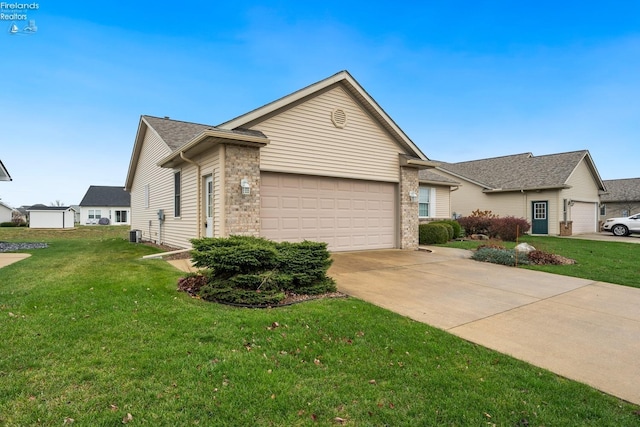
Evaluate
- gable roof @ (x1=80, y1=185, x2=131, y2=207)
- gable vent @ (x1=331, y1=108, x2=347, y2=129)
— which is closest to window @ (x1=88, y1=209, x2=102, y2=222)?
gable roof @ (x1=80, y1=185, x2=131, y2=207)

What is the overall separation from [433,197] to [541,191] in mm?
8223

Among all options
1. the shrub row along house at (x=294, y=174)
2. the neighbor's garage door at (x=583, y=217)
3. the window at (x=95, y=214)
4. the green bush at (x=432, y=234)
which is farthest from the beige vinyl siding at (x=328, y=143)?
the window at (x=95, y=214)

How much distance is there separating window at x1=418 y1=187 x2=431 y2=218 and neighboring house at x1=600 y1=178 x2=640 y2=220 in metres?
22.9

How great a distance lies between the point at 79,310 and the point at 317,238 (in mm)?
7027

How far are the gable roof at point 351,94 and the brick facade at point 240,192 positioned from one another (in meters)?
0.85

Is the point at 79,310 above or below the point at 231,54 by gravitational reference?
below

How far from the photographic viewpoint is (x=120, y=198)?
43.6m

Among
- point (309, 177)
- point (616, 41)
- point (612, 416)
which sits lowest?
point (612, 416)

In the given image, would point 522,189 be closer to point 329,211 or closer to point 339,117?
point 339,117

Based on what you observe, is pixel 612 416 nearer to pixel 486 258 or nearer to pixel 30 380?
pixel 30 380

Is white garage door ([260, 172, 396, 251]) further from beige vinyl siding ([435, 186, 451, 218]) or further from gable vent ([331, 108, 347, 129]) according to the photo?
beige vinyl siding ([435, 186, 451, 218])

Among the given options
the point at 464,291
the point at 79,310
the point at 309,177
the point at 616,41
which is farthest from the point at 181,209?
the point at 616,41

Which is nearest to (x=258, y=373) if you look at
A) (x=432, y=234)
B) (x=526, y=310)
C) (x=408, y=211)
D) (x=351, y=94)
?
(x=526, y=310)

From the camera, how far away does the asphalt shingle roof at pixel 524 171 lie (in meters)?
21.8
